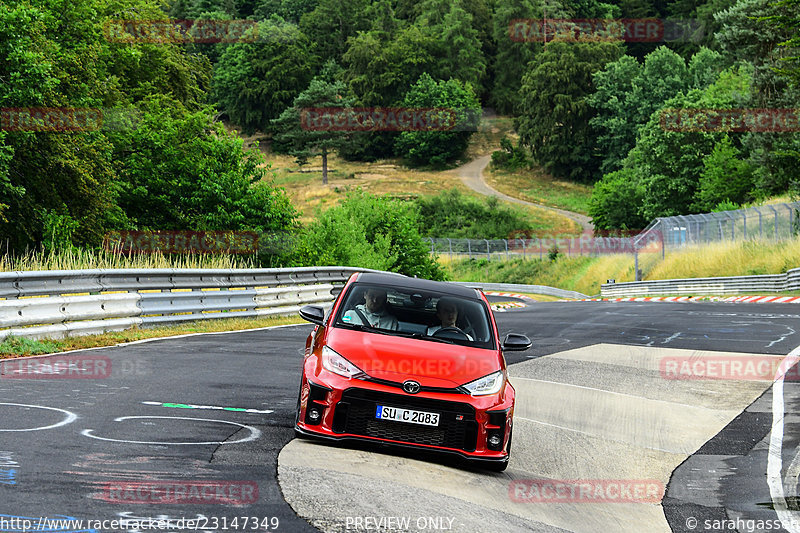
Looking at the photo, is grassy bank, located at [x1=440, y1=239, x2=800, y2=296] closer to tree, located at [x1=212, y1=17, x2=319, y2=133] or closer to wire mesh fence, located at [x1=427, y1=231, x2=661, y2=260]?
wire mesh fence, located at [x1=427, y1=231, x2=661, y2=260]

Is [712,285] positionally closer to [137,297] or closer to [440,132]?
[137,297]

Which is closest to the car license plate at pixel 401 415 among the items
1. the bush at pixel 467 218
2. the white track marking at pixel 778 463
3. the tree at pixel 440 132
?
the white track marking at pixel 778 463

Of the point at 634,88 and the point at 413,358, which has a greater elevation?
the point at 634,88

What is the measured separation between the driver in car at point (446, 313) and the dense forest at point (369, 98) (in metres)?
20.3

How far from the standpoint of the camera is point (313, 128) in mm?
125188

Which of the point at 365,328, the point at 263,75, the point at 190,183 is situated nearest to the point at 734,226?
the point at 190,183

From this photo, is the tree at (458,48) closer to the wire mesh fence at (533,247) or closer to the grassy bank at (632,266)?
the wire mesh fence at (533,247)

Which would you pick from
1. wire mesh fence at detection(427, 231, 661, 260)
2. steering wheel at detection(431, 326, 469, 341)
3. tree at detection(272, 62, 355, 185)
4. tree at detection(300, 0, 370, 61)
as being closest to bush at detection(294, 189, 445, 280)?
wire mesh fence at detection(427, 231, 661, 260)

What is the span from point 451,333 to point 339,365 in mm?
1330

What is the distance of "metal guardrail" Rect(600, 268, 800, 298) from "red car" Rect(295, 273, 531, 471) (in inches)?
1228

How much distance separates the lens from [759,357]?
671 inches

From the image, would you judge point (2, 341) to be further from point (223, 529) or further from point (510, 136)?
point (510, 136)

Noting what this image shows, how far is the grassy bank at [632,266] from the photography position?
41.5 m

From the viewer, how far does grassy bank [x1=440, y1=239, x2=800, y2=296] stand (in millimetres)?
41531
